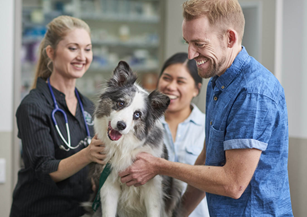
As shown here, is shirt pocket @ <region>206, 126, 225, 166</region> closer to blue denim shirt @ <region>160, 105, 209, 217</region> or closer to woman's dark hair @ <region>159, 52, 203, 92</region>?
blue denim shirt @ <region>160, 105, 209, 217</region>

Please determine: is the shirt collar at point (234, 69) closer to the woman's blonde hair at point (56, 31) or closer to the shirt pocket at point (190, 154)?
the shirt pocket at point (190, 154)

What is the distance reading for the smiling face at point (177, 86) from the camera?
7.18 ft

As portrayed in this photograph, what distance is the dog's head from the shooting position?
1461 mm

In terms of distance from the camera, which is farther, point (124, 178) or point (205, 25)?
point (124, 178)

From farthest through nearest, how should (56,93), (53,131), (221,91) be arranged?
(56,93)
(53,131)
(221,91)

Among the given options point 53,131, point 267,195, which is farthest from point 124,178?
point 267,195

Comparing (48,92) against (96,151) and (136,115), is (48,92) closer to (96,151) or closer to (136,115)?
(96,151)

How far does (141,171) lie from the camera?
1462mm

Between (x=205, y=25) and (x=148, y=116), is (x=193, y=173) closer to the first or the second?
(x=148, y=116)

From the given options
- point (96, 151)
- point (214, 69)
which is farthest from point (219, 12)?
point (96, 151)

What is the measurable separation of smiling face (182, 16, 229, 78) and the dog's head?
353 mm

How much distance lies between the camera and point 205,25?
48.3 inches

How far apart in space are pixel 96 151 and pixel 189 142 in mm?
835

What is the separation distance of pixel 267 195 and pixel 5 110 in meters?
2.34
